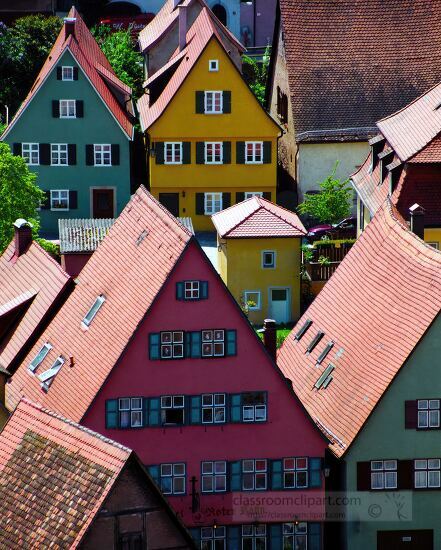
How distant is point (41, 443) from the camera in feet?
178

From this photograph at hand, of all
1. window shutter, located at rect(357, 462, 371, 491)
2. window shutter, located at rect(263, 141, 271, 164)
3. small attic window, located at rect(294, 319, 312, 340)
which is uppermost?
window shutter, located at rect(263, 141, 271, 164)

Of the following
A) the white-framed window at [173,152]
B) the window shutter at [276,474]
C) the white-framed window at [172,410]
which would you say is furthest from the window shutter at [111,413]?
the white-framed window at [173,152]

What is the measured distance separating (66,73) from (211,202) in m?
9.28

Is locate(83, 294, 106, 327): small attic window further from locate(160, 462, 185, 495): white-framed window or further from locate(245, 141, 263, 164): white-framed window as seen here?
locate(245, 141, 263, 164): white-framed window

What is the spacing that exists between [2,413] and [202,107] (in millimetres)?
34756

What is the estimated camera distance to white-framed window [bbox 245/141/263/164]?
103m

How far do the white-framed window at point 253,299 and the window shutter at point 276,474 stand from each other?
2531 cm

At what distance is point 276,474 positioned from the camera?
2598 inches

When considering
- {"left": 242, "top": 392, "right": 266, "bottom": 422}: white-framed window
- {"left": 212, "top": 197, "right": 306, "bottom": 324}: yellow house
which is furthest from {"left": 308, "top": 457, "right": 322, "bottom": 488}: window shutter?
{"left": 212, "top": 197, "right": 306, "bottom": 324}: yellow house

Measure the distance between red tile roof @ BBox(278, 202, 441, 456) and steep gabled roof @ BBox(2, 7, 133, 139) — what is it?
31141mm

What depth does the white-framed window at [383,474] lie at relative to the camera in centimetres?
6675

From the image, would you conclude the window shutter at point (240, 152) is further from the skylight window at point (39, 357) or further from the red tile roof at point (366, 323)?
the skylight window at point (39, 357)

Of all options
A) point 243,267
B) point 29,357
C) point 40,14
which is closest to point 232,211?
point 243,267

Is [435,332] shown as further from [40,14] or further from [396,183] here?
[40,14]
